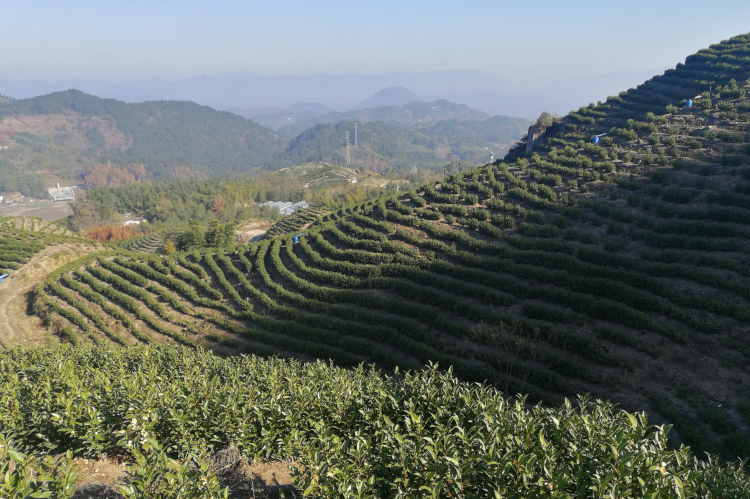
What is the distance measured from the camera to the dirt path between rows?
31797mm

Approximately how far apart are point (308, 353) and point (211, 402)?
1378cm

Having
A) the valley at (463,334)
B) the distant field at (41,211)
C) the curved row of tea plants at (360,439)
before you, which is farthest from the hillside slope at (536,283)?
the distant field at (41,211)

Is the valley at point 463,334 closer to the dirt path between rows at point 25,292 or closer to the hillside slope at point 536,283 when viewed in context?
the hillside slope at point 536,283

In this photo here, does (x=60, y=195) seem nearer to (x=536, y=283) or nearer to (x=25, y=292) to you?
(x=25, y=292)

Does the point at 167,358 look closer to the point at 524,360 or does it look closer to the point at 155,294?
the point at 524,360

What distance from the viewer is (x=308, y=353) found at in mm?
22906

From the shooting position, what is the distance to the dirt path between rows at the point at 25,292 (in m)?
31.8

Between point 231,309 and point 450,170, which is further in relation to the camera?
point 450,170

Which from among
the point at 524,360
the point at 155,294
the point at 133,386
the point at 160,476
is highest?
the point at 160,476

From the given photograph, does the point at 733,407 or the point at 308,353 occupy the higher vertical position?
the point at 733,407

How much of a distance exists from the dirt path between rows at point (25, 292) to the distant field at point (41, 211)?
13552 centimetres

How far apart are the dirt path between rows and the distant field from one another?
13552cm

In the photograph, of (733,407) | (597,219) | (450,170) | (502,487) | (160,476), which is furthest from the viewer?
(450,170)

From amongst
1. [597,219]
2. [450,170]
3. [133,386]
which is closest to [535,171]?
[597,219]
